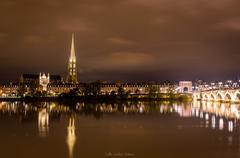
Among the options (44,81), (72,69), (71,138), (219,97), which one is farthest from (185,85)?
(71,138)

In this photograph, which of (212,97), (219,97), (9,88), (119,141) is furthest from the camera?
(9,88)

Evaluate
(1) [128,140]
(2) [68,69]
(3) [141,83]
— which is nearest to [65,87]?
(2) [68,69]

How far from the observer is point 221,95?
259ft

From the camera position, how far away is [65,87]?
12394 cm

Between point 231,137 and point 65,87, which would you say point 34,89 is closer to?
point 65,87

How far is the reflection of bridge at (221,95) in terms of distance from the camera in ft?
228

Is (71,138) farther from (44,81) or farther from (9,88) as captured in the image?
(9,88)

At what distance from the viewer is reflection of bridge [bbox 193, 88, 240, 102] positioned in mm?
69562

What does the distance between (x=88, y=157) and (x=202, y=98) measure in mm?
82190

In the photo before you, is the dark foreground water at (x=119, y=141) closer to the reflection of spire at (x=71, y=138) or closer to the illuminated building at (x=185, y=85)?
the reflection of spire at (x=71, y=138)

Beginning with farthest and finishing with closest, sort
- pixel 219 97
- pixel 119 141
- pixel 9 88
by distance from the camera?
pixel 9 88, pixel 219 97, pixel 119 141

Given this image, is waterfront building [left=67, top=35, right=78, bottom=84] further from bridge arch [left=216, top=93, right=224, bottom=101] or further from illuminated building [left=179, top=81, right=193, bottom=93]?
bridge arch [left=216, top=93, right=224, bottom=101]

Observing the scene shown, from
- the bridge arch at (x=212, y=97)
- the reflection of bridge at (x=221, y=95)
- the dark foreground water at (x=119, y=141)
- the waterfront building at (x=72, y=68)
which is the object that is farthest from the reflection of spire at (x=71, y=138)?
the waterfront building at (x=72, y=68)

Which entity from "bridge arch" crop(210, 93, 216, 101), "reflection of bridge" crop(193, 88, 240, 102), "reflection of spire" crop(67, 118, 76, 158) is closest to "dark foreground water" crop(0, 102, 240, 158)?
"reflection of spire" crop(67, 118, 76, 158)
